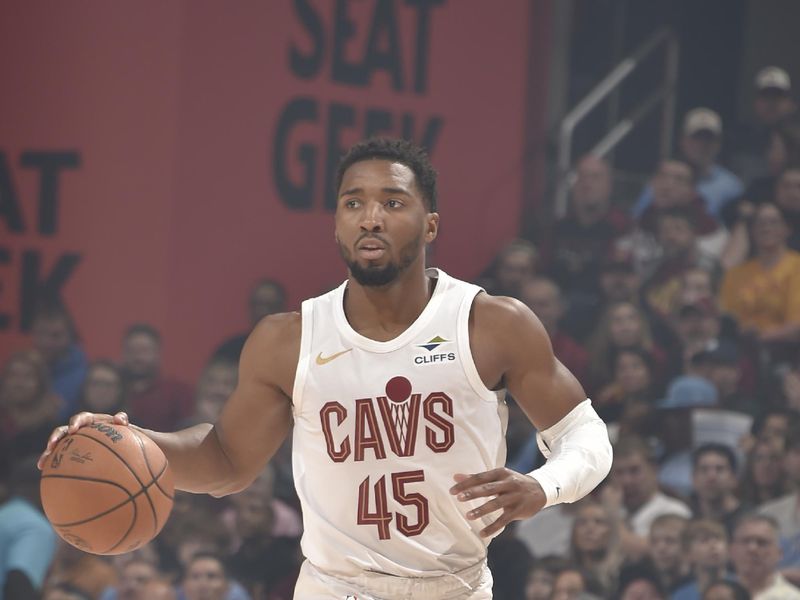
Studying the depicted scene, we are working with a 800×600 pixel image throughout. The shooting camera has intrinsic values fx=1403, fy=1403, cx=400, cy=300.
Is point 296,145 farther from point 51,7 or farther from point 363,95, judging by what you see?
point 51,7

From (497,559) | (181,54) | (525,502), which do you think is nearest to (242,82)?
(181,54)

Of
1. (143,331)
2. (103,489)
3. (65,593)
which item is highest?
(103,489)

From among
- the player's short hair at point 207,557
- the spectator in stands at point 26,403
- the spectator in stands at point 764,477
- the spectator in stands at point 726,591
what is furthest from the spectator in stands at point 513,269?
the spectator in stands at point 26,403

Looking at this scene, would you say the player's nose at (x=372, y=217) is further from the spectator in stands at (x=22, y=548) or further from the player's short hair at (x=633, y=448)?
the spectator in stands at (x=22, y=548)

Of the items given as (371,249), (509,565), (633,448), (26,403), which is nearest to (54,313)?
(26,403)

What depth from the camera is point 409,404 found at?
11.6 feet

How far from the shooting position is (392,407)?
3533 millimetres

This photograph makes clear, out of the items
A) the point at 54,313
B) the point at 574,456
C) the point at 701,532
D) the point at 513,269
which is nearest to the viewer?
the point at 574,456

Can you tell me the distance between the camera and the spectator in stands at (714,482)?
6.59m

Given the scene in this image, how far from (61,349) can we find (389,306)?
14.5 feet

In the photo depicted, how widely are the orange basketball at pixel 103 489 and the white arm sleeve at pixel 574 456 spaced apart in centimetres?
98

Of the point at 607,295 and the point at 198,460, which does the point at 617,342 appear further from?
the point at 198,460

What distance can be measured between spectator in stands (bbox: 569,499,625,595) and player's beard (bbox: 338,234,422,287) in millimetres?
3135

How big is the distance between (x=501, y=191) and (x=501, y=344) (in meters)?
5.30
